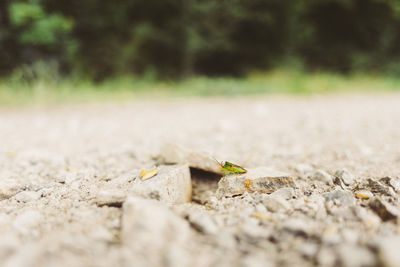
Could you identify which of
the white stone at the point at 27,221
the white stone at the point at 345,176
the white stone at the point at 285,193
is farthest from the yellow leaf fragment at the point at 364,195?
the white stone at the point at 27,221

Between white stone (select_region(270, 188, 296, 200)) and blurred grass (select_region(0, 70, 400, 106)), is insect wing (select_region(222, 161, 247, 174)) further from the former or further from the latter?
blurred grass (select_region(0, 70, 400, 106))

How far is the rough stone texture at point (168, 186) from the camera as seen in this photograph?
3.12 ft

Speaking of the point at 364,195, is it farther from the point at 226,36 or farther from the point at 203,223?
the point at 226,36

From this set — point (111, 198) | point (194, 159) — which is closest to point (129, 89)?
point (194, 159)

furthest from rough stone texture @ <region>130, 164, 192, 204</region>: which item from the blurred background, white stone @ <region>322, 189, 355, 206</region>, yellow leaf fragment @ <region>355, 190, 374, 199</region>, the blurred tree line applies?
the blurred tree line

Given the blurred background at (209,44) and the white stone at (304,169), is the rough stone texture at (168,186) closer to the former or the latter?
the white stone at (304,169)

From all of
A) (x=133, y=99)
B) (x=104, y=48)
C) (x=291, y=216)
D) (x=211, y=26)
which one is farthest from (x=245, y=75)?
(x=291, y=216)

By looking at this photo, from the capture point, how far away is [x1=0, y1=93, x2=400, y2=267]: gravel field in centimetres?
67

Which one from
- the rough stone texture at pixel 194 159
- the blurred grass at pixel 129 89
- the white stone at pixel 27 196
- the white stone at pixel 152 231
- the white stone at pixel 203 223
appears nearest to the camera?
the white stone at pixel 152 231

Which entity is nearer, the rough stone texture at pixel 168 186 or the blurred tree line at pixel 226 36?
the rough stone texture at pixel 168 186

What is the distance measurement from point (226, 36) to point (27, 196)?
928 centimetres

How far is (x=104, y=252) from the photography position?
68cm

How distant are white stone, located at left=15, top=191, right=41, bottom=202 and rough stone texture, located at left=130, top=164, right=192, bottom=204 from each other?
1.24 feet

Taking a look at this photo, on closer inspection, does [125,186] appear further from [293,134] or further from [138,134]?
[293,134]
